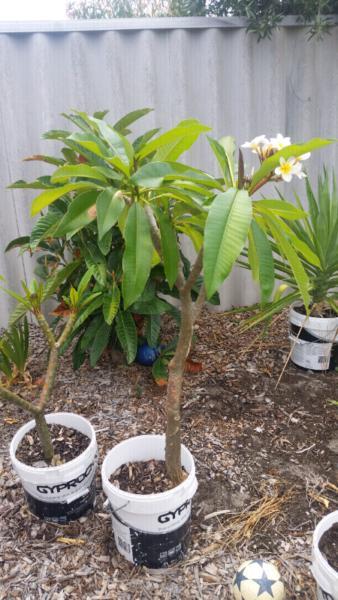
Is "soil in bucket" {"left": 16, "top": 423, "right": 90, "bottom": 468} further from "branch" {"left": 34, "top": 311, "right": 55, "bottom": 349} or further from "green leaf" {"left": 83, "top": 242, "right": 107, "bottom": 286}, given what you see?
"green leaf" {"left": 83, "top": 242, "right": 107, "bottom": 286}

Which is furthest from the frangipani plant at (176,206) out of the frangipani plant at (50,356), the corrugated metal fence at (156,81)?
the corrugated metal fence at (156,81)

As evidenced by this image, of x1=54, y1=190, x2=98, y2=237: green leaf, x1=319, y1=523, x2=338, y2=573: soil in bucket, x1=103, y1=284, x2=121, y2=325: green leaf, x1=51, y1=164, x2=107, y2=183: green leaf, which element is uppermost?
x1=51, y1=164, x2=107, y2=183: green leaf

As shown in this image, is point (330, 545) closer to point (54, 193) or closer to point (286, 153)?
point (286, 153)

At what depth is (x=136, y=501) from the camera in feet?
4.30

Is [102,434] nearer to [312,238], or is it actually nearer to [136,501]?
[136,501]

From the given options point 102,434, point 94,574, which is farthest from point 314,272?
point 94,574

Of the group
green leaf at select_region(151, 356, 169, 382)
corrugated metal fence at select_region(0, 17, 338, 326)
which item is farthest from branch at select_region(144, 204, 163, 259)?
corrugated metal fence at select_region(0, 17, 338, 326)

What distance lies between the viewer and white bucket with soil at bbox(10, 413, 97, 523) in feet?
4.77

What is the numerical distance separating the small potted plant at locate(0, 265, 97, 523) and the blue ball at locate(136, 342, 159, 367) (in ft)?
2.19

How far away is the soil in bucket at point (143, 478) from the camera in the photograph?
1487mm

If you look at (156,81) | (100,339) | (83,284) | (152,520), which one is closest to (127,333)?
(100,339)

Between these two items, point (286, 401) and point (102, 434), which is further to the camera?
point (286, 401)

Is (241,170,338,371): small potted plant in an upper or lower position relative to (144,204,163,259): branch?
lower

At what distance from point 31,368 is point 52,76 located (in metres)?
1.56
